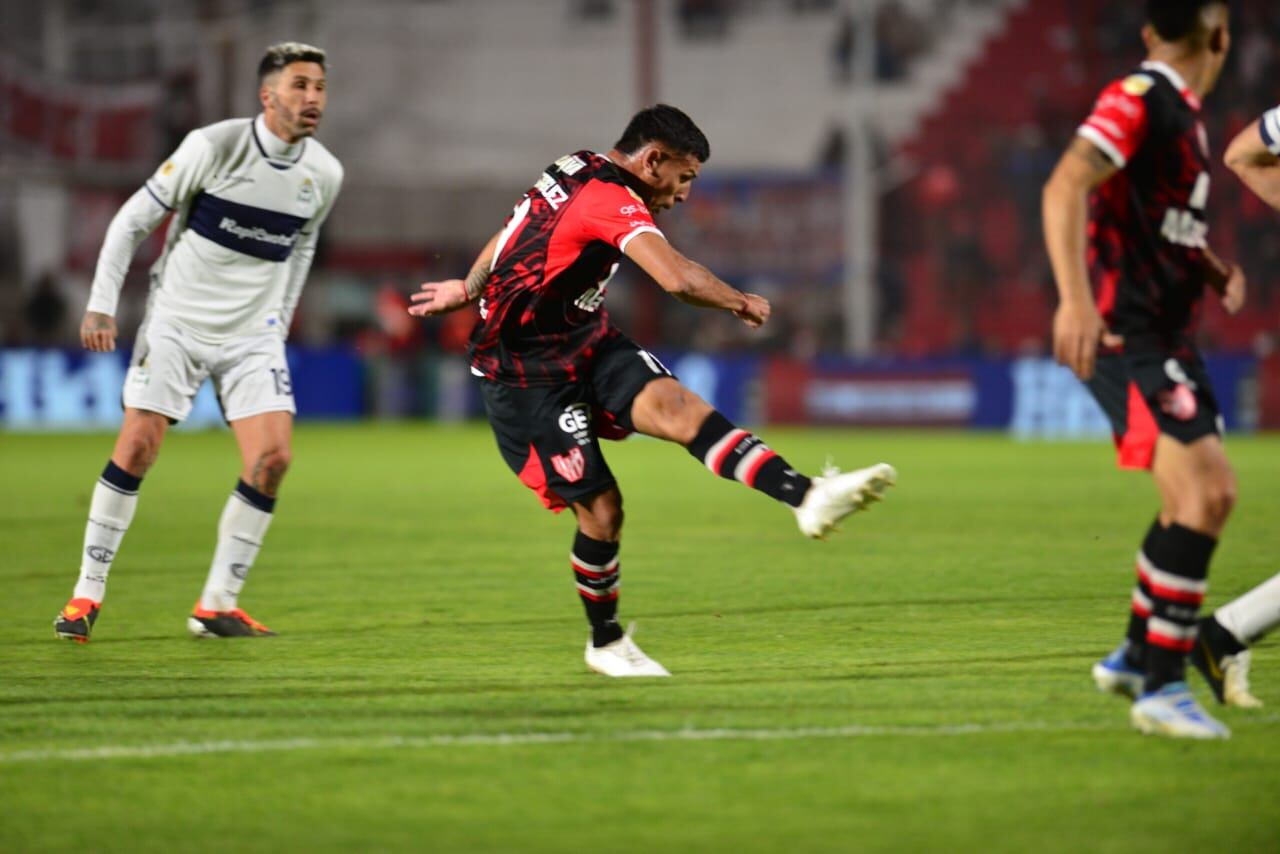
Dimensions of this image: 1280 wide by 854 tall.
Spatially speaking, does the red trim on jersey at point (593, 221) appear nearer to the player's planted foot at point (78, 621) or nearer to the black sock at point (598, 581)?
the black sock at point (598, 581)

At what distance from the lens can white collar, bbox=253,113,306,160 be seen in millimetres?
7707

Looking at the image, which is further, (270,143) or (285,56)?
(270,143)

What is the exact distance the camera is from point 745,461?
244 inches

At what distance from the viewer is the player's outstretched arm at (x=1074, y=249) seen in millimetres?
5008

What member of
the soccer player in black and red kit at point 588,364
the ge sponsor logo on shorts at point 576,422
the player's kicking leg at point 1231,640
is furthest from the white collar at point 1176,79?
the ge sponsor logo on shorts at point 576,422

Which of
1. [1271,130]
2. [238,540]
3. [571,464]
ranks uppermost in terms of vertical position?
[1271,130]

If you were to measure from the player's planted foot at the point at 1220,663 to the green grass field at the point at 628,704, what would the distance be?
12cm

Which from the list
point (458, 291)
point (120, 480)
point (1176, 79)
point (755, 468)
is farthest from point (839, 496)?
point (120, 480)

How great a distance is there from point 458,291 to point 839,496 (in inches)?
70.6

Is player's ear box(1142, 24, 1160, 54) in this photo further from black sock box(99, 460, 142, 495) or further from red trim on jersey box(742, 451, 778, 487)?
black sock box(99, 460, 142, 495)

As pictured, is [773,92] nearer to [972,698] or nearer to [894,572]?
[894,572]

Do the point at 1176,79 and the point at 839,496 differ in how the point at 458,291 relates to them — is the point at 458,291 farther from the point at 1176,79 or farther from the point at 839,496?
the point at 1176,79

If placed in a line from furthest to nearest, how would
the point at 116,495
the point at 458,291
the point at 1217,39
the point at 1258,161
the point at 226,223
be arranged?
the point at 226,223 → the point at 116,495 → the point at 458,291 → the point at 1258,161 → the point at 1217,39

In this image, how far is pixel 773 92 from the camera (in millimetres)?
40875
